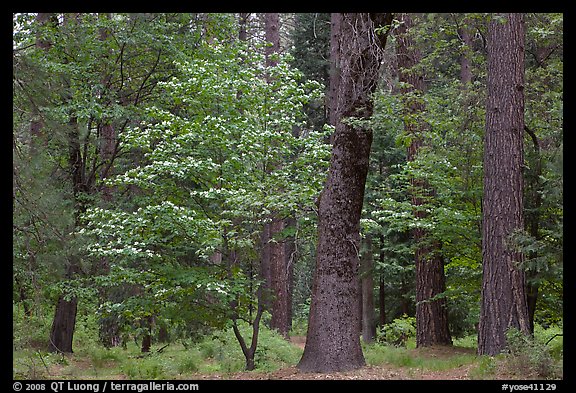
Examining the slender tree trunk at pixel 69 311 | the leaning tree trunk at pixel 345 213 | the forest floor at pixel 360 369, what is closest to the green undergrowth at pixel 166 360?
the forest floor at pixel 360 369

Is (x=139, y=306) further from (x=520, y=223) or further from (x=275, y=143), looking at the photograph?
(x=520, y=223)

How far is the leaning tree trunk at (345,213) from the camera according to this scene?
9375 mm

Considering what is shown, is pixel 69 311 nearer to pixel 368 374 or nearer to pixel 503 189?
pixel 368 374

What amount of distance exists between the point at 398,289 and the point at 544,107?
8666mm

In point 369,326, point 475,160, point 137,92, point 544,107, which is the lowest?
point 369,326

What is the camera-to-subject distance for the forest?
9.36 meters

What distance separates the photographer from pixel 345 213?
952 centimetres

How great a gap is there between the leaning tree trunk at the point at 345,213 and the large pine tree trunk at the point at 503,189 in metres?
2.07

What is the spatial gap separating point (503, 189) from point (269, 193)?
3996 mm

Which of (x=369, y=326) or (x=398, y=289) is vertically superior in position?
(x=398, y=289)

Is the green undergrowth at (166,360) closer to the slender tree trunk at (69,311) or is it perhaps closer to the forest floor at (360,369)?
the forest floor at (360,369)

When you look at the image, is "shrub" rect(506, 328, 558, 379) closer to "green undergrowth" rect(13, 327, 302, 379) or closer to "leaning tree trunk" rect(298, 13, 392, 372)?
"leaning tree trunk" rect(298, 13, 392, 372)
